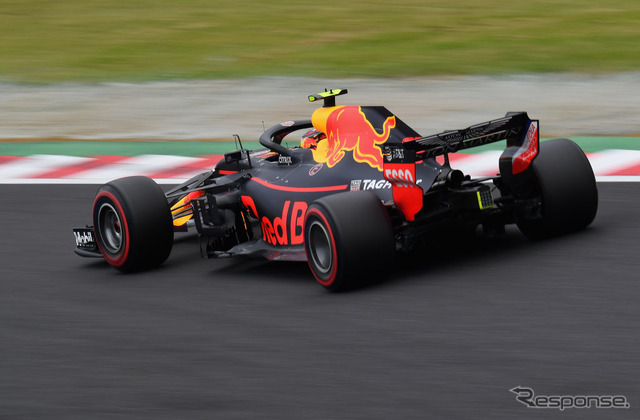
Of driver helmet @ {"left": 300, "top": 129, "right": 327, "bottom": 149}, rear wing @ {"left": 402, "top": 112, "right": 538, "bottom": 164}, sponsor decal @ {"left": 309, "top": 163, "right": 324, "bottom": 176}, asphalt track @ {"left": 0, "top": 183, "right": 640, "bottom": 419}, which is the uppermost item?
driver helmet @ {"left": 300, "top": 129, "right": 327, "bottom": 149}

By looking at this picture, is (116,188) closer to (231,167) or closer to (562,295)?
(231,167)

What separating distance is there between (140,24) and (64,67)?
2919 mm

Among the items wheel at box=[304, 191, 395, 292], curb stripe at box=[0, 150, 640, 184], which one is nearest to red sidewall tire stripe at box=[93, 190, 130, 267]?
wheel at box=[304, 191, 395, 292]

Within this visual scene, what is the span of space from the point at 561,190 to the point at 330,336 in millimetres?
2188

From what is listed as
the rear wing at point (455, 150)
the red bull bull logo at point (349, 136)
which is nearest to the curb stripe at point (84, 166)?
the red bull bull logo at point (349, 136)

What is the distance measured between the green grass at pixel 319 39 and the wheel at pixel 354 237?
409 inches

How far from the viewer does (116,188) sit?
7.30 metres

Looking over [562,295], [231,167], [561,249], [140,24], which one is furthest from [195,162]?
[140,24]

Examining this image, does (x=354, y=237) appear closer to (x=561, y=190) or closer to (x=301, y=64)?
(x=561, y=190)

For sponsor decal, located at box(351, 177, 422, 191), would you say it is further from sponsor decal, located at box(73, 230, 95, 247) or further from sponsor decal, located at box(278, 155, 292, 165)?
sponsor decal, located at box(73, 230, 95, 247)

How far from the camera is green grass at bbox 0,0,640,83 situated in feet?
54.7

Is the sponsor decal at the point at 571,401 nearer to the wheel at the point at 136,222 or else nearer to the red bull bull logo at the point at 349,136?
the red bull bull logo at the point at 349,136

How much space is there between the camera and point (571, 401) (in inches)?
171

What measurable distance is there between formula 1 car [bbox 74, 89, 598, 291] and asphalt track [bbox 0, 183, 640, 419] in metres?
0.19
